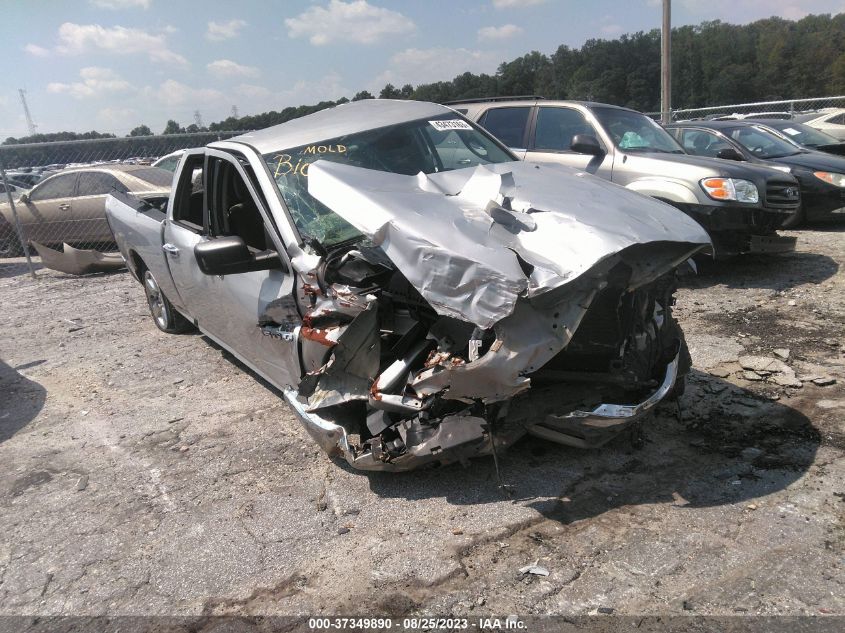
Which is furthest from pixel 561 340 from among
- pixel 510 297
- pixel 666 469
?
pixel 666 469

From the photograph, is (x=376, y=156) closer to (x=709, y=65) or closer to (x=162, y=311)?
(x=162, y=311)

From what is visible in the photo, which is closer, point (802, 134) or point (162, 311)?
point (162, 311)

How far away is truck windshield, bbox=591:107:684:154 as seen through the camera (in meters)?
7.42

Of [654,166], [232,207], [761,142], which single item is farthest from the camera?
[761,142]

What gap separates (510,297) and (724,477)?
155 cm

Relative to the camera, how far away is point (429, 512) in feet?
10.4

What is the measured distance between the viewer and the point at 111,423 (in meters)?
4.66

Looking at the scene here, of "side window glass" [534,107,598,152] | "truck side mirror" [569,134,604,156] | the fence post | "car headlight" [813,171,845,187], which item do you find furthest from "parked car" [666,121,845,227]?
the fence post

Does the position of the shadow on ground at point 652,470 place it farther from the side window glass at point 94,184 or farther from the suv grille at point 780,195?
the side window glass at point 94,184

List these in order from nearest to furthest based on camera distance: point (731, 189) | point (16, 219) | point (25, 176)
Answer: point (731, 189) < point (16, 219) < point (25, 176)

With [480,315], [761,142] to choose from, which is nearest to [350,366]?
[480,315]

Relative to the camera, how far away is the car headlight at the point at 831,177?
8.73m

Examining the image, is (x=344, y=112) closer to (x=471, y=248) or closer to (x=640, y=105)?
(x=471, y=248)

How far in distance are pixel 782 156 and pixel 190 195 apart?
28.0ft
